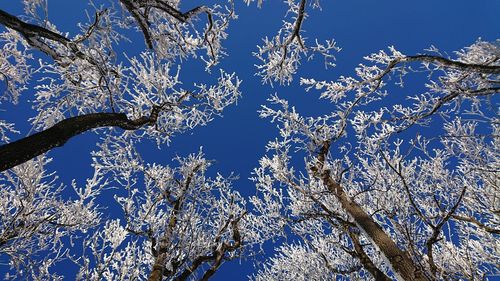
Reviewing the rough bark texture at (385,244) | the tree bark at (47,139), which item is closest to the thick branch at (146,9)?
the tree bark at (47,139)

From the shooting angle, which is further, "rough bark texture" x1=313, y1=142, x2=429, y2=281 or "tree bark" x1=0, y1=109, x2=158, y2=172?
"rough bark texture" x1=313, y1=142, x2=429, y2=281

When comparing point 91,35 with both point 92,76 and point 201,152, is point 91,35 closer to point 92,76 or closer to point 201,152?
point 92,76

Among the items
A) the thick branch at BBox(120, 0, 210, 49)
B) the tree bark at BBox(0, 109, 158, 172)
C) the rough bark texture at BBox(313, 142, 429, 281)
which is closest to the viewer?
the tree bark at BBox(0, 109, 158, 172)

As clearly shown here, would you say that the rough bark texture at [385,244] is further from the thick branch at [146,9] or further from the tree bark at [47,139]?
the thick branch at [146,9]

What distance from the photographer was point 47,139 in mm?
2902

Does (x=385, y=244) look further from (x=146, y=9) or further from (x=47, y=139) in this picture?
(x=146, y=9)

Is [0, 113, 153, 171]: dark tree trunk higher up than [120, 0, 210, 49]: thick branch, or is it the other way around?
[120, 0, 210, 49]: thick branch

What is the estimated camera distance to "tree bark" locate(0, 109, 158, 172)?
2.63 m

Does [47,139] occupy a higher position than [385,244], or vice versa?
[47,139]

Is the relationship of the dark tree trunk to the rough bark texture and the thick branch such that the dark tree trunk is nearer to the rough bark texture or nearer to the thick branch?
the thick branch

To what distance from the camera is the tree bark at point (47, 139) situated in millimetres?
2631

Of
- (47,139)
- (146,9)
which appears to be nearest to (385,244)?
(47,139)

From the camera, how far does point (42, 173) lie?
→ 320 inches

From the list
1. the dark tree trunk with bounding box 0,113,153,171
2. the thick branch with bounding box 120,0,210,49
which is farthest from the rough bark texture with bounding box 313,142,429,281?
the thick branch with bounding box 120,0,210,49
